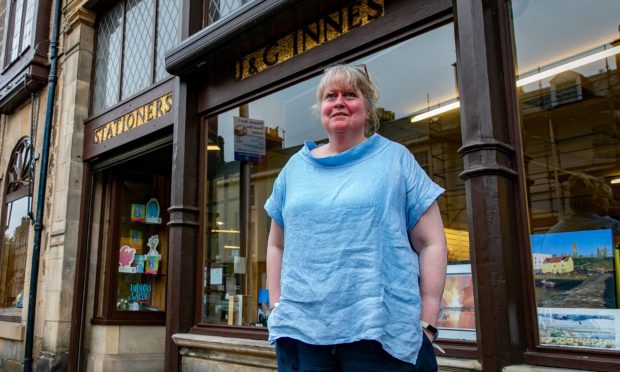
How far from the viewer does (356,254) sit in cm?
162

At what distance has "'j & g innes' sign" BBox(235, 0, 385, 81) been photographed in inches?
163

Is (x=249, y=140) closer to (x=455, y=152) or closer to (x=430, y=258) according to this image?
(x=455, y=152)

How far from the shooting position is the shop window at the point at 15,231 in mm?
8406

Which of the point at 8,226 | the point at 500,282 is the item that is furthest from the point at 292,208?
the point at 8,226

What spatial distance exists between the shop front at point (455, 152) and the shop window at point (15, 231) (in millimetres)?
4007

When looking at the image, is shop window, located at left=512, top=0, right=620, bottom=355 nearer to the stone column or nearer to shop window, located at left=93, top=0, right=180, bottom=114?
shop window, located at left=93, top=0, right=180, bottom=114

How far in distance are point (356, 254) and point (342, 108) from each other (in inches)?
19.2

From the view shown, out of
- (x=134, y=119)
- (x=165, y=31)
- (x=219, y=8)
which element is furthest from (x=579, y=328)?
(x=165, y=31)

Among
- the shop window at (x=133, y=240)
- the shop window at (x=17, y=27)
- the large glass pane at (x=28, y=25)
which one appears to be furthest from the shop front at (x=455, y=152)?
the shop window at (x=17, y=27)

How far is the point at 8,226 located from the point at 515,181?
855 cm

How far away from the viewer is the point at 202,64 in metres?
5.24

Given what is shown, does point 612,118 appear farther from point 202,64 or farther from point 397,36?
point 202,64

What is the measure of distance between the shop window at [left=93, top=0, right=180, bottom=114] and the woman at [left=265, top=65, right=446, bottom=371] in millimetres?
4816

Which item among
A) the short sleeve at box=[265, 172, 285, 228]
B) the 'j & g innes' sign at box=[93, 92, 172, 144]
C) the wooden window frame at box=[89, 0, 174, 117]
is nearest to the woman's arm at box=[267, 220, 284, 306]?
the short sleeve at box=[265, 172, 285, 228]
